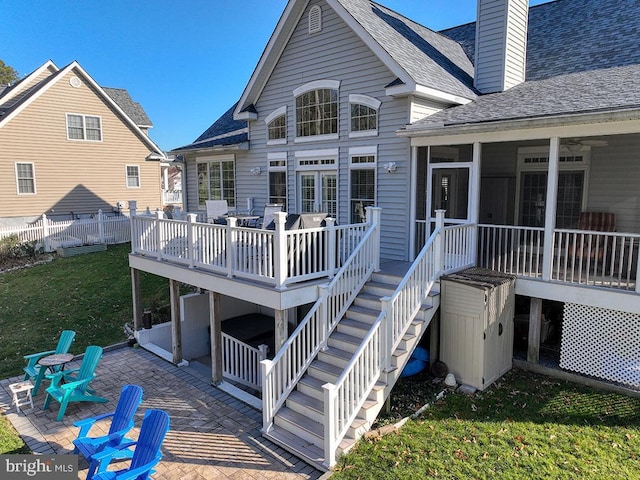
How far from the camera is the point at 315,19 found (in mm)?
10930

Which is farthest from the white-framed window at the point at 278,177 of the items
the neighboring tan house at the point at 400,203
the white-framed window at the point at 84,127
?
the white-framed window at the point at 84,127

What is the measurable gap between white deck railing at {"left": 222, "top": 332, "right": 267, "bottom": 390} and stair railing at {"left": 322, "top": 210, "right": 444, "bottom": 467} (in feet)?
8.50

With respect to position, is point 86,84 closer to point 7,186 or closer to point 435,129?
point 7,186

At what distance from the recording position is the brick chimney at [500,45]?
1048 centimetres

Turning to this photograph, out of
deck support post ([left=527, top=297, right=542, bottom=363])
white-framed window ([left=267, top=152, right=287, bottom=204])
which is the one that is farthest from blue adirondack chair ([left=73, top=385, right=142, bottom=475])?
white-framed window ([left=267, top=152, right=287, bottom=204])

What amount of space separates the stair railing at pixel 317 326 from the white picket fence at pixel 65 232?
46.8ft

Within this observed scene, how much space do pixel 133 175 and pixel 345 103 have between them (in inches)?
677

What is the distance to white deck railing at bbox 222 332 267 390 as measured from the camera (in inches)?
339

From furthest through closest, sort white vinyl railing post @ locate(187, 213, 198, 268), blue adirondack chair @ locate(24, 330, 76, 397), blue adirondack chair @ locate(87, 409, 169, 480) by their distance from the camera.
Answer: white vinyl railing post @ locate(187, 213, 198, 268), blue adirondack chair @ locate(24, 330, 76, 397), blue adirondack chair @ locate(87, 409, 169, 480)

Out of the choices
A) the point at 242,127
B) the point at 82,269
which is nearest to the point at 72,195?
the point at 82,269

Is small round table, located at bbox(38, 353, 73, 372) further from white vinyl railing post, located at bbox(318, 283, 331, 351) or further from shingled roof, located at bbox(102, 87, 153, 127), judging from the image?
shingled roof, located at bbox(102, 87, 153, 127)

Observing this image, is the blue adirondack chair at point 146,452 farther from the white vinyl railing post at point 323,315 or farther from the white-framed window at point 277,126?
the white-framed window at point 277,126

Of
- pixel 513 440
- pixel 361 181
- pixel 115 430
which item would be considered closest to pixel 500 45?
pixel 361 181

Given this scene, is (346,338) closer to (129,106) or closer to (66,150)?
(66,150)
